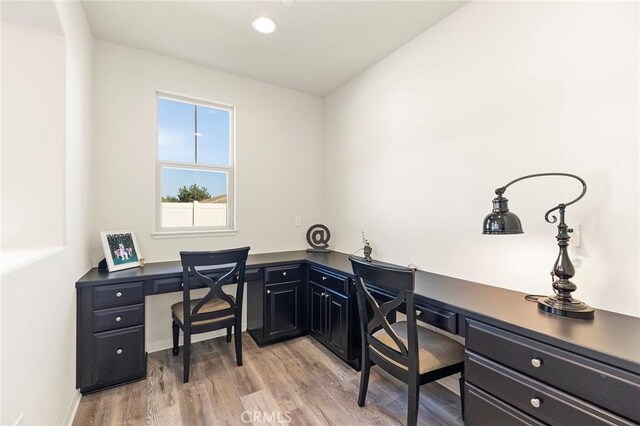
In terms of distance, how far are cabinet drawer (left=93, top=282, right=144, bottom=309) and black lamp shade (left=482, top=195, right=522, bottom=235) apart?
7.94 ft

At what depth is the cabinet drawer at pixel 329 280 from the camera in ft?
7.92

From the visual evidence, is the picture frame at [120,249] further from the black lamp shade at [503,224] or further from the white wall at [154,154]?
the black lamp shade at [503,224]

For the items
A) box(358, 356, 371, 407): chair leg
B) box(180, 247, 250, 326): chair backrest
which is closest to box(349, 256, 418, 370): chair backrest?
box(358, 356, 371, 407): chair leg

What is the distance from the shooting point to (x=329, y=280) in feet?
8.50

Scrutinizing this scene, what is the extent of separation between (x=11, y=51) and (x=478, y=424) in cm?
311

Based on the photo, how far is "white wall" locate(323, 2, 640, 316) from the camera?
1.43 meters

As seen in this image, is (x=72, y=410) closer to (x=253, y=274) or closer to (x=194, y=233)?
(x=253, y=274)

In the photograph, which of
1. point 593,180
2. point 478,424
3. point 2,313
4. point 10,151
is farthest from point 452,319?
point 10,151

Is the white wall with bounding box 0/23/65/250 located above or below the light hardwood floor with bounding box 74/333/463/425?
above

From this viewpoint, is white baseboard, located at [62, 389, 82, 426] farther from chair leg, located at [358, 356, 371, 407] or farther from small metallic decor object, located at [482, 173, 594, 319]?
small metallic decor object, located at [482, 173, 594, 319]

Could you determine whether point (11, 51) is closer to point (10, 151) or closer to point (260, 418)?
point (10, 151)

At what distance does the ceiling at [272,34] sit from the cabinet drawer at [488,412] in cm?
251

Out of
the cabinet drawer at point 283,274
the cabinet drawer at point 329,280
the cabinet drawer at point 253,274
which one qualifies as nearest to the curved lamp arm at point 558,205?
the cabinet drawer at point 329,280

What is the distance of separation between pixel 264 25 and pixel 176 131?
140 centimetres
